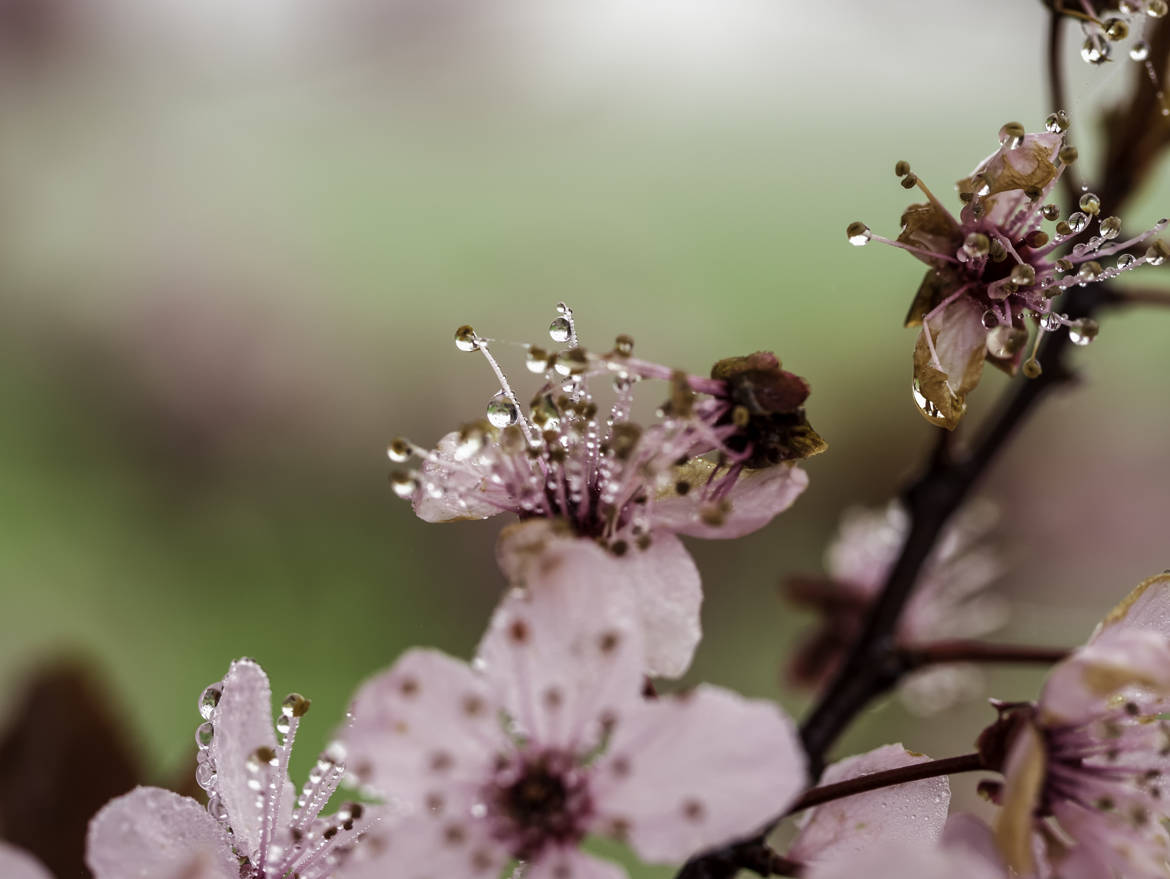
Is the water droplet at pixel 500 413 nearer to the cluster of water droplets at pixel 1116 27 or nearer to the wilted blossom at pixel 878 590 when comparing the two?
the cluster of water droplets at pixel 1116 27

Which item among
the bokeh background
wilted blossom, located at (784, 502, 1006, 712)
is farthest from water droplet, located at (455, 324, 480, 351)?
the bokeh background

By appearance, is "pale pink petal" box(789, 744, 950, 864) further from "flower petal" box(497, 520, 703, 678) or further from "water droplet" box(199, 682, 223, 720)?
"water droplet" box(199, 682, 223, 720)

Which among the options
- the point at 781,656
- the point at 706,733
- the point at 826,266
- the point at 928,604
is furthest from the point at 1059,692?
the point at 826,266

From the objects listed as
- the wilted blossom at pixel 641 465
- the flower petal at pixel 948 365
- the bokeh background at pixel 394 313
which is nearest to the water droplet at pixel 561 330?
the wilted blossom at pixel 641 465

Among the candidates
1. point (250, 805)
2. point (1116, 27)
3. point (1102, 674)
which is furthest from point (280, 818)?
point (1116, 27)

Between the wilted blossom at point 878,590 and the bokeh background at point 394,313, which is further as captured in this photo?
the bokeh background at point 394,313

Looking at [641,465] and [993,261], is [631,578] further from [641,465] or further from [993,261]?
[993,261]
